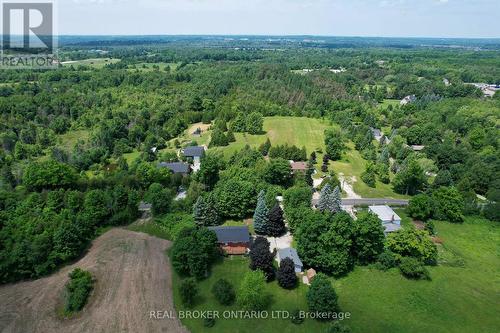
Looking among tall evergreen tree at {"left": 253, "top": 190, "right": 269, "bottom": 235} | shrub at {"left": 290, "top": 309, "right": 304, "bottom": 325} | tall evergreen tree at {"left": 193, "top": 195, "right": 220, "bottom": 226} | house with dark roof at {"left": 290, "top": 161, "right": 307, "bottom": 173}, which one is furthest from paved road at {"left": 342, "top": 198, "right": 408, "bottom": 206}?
shrub at {"left": 290, "top": 309, "right": 304, "bottom": 325}

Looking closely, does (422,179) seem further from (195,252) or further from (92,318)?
(92,318)

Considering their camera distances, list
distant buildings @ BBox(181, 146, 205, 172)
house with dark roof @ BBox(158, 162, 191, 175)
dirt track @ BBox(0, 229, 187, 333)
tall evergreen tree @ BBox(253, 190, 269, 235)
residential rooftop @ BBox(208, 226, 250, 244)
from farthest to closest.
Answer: distant buildings @ BBox(181, 146, 205, 172) → house with dark roof @ BBox(158, 162, 191, 175) → tall evergreen tree @ BBox(253, 190, 269, 235) → residential rooftop @ BBox(208, 226, 250, 244) → dirt track @ BBox(0, 229, 187, 333)

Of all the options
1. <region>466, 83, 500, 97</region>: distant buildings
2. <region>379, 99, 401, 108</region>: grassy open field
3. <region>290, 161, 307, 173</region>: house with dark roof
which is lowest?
<region>290, 161, 307, 173</region>: house with dark roof

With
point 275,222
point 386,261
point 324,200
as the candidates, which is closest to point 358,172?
point 324,200

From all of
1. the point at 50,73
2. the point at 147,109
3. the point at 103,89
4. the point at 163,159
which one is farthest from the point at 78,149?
the point at 50,73

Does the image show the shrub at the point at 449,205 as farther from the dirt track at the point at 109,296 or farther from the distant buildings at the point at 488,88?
the distant buildings at the point at 488,88

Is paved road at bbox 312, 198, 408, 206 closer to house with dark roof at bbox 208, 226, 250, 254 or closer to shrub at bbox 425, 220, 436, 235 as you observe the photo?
shrub at bbox 425, 220, 436, 235

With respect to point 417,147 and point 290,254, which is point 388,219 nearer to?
point 290,254
